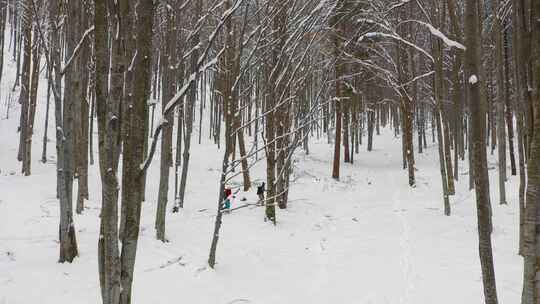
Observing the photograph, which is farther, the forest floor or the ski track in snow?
the ski track in snow

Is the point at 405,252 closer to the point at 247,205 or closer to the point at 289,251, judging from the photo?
the point at 289,251

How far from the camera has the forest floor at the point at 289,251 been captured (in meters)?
5.82

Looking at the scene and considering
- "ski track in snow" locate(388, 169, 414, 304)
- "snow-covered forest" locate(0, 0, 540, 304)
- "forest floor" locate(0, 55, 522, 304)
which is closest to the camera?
"snow-covered forest" locate(0, 0, 540, 304)

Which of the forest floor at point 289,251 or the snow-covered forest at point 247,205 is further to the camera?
the forest floor at point 289,251

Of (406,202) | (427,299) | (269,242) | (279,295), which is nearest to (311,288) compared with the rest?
(279,295)

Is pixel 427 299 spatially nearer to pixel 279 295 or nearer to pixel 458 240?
pixel 279 295

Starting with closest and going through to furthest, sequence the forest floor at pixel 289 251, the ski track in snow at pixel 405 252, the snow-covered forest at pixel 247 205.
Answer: the snow-covered forest at pixel 247 205 < the forest floor at pixel 289 251 < the ski track in snow at pixel 405 252

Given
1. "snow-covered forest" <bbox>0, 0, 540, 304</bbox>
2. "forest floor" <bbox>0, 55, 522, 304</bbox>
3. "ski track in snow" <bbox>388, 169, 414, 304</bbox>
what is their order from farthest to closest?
"ski track in snow" <bbox>388, 169, 414, 304</bbox>, "forest floor" <bbox>0, 55, 522, 304</bbox>, "snow-covered forest" <bbox>0, 0, 540, 304</bbox>

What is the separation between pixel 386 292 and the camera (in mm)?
5977

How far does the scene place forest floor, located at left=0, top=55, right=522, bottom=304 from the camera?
19.1ft

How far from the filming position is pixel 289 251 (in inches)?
326

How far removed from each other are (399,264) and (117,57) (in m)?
6.37

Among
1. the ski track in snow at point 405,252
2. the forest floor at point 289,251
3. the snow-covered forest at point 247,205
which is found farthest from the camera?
the ski track in snow at point 405,252

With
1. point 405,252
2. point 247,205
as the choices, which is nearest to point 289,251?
point 405,252
